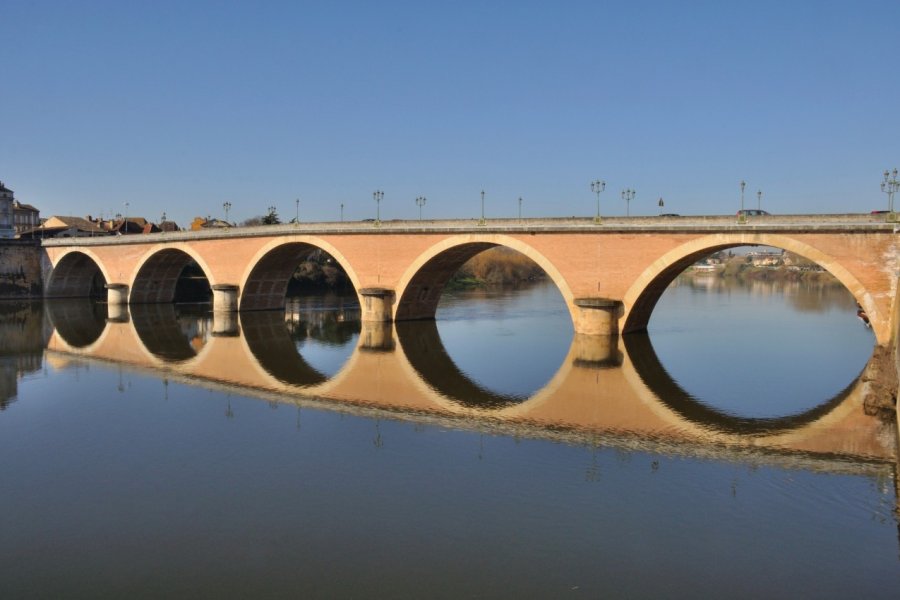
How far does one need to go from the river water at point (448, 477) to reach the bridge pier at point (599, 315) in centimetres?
99

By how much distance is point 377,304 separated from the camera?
3272cm

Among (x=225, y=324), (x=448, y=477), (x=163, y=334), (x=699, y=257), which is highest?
(x=699, y=257)

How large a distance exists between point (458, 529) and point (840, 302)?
47260mm

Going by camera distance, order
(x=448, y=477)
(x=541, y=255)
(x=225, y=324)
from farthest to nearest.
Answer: (x=225, y=324)
(x=541, y=255)
(x=448, y=477)

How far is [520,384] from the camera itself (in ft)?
66.6

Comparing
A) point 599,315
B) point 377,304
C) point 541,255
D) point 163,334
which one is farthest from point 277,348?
point 599,315

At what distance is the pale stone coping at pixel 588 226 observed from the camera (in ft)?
71.6

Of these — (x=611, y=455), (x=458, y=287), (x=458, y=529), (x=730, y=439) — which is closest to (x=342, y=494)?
(x=458, y=529)

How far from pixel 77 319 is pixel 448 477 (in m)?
34.2

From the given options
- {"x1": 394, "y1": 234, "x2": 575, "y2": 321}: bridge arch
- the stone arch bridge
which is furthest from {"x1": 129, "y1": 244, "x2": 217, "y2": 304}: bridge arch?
{"x1": 394, "y1": 234, "x2": 575, "y2": 321}: bridge arch

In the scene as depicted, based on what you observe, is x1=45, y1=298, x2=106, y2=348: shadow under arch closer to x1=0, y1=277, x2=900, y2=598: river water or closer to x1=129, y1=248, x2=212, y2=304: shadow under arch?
x1=129, y1=248, x2=212, y2=304: shadow under arch

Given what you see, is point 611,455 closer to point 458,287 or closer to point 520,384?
point 520,384

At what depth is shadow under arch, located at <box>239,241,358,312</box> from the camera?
123 feet

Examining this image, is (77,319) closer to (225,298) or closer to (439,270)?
(225,298)
